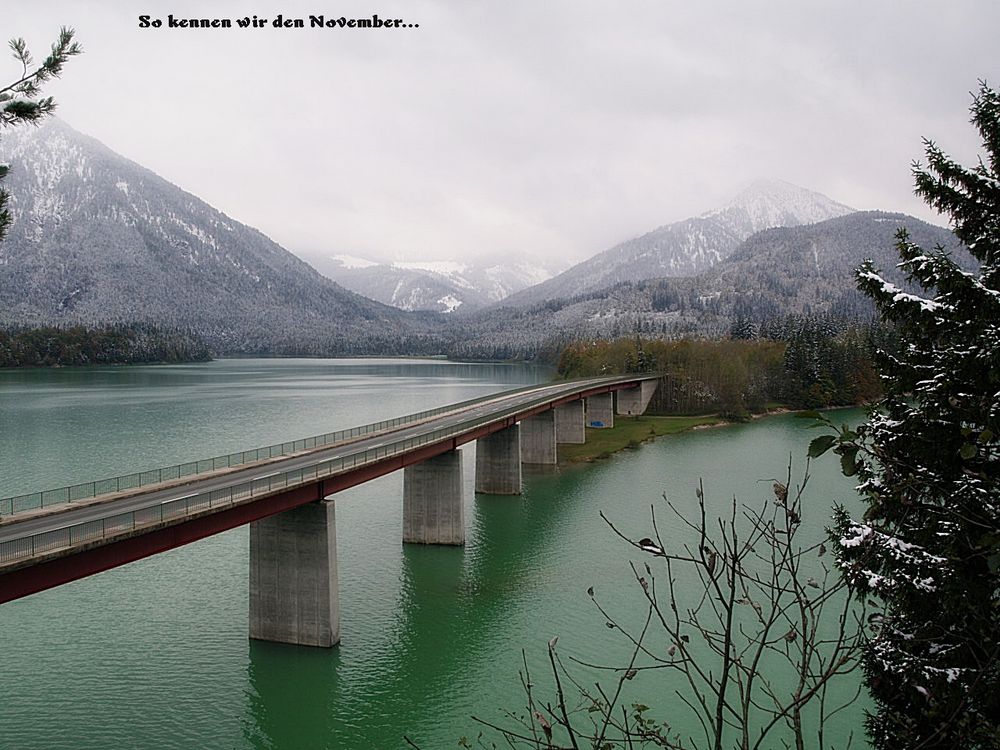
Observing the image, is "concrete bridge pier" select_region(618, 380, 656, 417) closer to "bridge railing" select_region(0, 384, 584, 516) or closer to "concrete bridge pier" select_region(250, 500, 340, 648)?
"bridge railing" select_region(0, 384, 584, 516)

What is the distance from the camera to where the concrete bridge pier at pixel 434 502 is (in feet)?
129

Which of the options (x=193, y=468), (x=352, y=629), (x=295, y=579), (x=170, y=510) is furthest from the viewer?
(x=193, y=468)

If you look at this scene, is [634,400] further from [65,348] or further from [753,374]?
[65,348]

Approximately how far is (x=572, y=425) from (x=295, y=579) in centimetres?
5313

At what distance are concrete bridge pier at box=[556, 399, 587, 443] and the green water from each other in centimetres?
1956

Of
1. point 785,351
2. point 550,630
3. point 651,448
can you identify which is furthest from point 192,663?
point 785,351

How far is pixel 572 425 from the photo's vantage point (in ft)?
255

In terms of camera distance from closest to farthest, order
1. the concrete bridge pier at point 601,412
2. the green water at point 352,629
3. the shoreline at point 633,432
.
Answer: the green water at point 352,629, the shoreline at point 633,432, the concrete bridge pier at point 601,412

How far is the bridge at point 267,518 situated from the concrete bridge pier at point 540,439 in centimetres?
1848

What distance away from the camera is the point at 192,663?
2525 cm

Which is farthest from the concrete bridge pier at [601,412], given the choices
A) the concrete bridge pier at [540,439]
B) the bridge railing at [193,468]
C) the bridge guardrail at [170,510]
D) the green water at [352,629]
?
the bridge guardrail at [170,510]

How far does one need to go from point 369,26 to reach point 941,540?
24.6 metres

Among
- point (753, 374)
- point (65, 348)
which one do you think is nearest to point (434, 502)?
point (753, 374)

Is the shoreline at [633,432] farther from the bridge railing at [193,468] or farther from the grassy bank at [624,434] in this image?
the bridge railing at [193,468]
